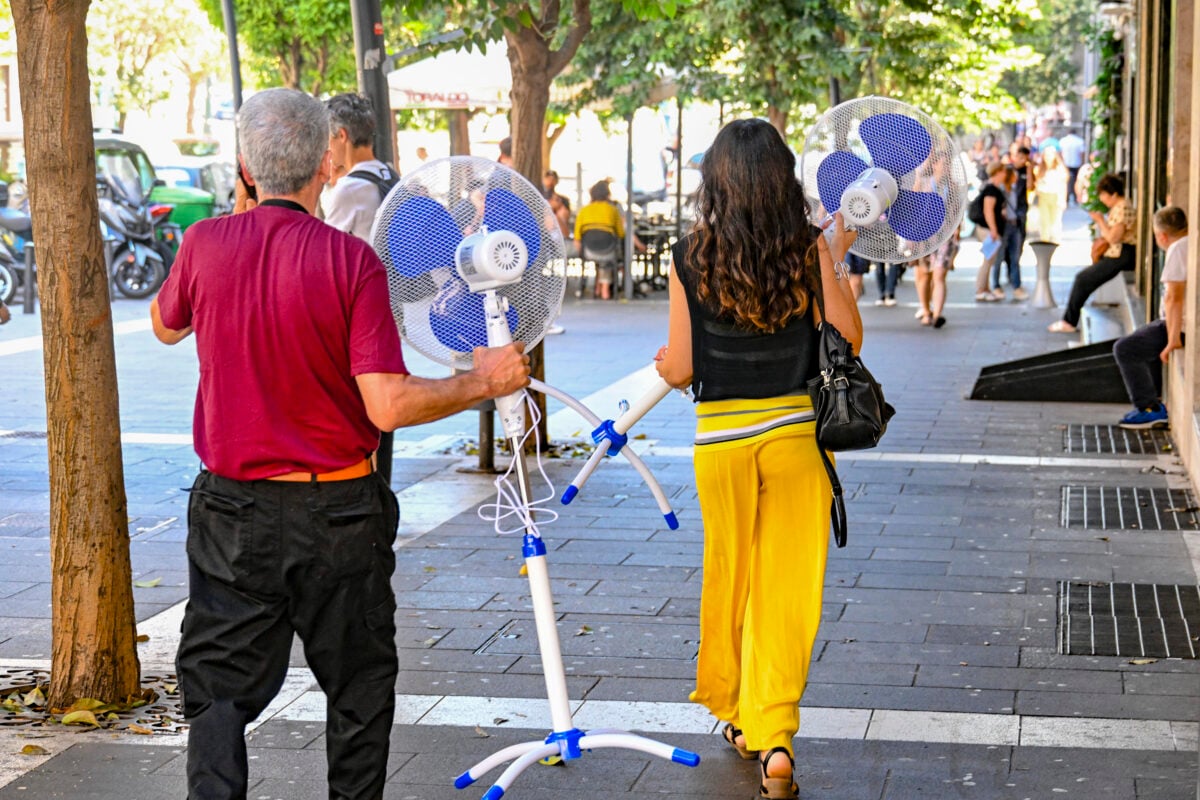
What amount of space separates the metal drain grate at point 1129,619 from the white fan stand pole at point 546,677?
211cm

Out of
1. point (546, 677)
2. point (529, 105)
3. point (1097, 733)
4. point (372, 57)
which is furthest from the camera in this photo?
point (529, 105)

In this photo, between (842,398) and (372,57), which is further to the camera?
(372,57)

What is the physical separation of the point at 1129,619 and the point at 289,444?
146 inches

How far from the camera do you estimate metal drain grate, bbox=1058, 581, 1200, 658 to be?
226 inches

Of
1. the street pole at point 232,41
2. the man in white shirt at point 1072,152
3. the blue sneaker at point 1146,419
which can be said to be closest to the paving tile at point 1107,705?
the blue sneaker at point 1146,419

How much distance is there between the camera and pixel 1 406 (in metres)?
12.4

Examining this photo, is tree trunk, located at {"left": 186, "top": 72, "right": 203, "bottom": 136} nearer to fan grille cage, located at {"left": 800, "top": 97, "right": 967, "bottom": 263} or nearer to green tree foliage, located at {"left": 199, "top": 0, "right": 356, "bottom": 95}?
green tree foliage, located at {"left": 199, "top": 0, "right": 356, "bottom": 95}

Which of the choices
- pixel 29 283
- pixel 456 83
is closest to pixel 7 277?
pixel 29 283

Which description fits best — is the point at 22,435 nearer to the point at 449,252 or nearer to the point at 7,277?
the point at 449,252

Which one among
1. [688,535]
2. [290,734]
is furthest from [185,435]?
[290,734]

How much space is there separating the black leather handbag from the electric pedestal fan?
70 centimetres

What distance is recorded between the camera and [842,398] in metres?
4.27

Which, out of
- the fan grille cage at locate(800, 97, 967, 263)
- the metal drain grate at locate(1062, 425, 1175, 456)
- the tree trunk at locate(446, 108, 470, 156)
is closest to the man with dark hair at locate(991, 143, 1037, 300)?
the tree trunk at locate(446, 108, 470, 156)

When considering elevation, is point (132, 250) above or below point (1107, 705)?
above
